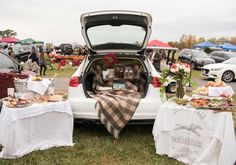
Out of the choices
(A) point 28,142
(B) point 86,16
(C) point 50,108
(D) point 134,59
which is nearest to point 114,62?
(D) point 134,59

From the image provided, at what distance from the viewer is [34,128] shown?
4801mm

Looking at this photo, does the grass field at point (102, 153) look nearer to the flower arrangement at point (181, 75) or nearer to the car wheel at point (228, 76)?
the flower arrangement at point (181, 75)

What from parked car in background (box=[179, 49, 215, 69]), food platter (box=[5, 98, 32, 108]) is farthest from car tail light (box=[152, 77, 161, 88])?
parked car in background (box=[179, 49, 215, 69])

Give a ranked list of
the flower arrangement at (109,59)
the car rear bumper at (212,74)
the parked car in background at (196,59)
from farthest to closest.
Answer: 1. the parked car in background at (196,59)
2. the car rear bumper at (212,74)
3. the flower arrangement at (109,59)

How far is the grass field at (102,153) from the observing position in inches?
175

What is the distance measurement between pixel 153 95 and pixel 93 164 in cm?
172

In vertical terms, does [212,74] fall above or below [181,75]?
below

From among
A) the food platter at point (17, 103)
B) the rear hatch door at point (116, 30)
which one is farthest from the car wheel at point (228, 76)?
the food platter at point (17, 103)

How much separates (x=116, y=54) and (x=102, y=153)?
2346mm

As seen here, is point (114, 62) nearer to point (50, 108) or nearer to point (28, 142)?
point (50, 108)

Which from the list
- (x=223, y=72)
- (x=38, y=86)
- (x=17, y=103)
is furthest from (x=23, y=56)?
(x=17, y=103)

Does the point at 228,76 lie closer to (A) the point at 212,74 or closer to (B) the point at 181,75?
(A) the point at 212,74

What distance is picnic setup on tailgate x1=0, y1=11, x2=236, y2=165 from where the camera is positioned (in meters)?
4.32

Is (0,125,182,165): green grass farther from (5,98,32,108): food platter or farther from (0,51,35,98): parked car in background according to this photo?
(0,51,35,98): parked car in background
